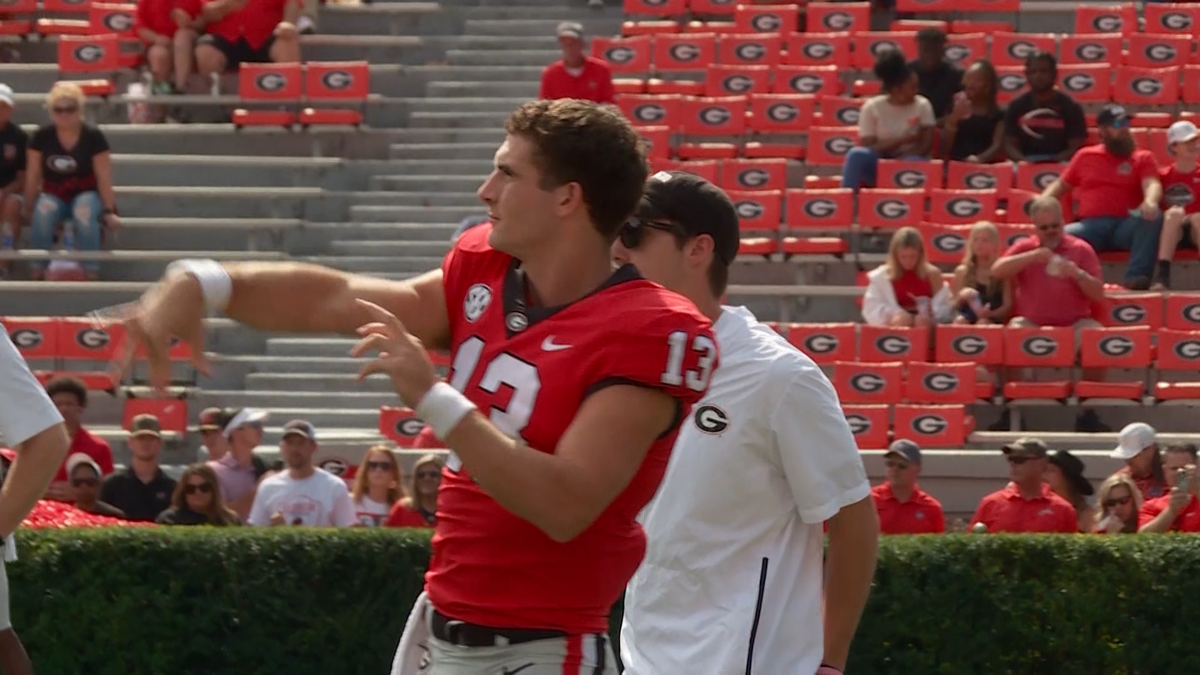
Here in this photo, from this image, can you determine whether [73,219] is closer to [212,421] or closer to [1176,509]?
[212,421]

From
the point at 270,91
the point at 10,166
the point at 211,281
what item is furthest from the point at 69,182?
the point at 211,281

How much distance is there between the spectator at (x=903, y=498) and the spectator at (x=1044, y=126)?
17.5 feet

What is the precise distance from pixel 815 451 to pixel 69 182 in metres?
11.8

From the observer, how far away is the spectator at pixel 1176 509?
30.9 feet

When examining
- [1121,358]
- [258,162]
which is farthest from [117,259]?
[1121,358]

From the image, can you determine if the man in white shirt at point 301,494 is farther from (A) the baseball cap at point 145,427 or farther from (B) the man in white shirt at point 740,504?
(B) the man in white shirt at point 740,504

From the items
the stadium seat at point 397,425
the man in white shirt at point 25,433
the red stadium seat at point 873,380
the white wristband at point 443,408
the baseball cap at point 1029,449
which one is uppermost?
the white wristband at point 443,408

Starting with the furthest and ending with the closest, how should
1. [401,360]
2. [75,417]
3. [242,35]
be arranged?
[242,35] → [75,417] → [401,360]

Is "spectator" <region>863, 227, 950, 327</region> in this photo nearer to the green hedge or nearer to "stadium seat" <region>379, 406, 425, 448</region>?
"stadium seat" <region>379, 406, 425, 448</region>

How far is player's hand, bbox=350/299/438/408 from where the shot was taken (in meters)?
2.95

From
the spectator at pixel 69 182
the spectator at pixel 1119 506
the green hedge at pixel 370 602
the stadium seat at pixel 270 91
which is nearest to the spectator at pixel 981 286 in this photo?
the spectator at pixel 1119 506

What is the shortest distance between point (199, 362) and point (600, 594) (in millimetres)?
764

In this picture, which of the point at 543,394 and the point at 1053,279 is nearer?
the point at 543,394

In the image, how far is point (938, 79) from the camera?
49.1 feet
